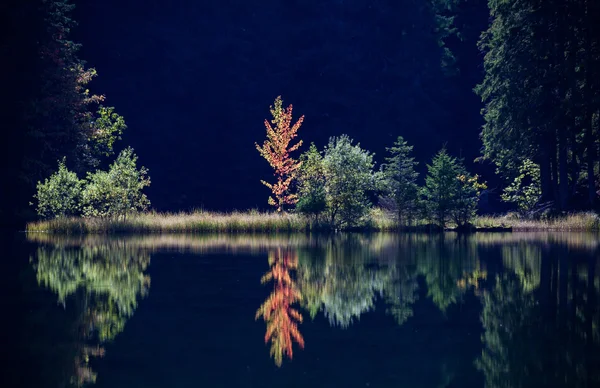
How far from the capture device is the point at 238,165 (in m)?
60.5

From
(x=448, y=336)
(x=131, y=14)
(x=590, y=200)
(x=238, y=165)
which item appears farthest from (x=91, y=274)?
(x=131, y=14)

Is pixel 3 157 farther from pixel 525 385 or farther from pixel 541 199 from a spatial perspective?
pixel 525 385

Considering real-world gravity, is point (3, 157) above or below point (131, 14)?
below

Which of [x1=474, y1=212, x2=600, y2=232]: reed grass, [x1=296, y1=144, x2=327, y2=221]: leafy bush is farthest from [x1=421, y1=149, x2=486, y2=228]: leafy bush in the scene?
[x1=296, y1=144, x2=327, y2=221]: leafy bush

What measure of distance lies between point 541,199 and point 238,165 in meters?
25.9

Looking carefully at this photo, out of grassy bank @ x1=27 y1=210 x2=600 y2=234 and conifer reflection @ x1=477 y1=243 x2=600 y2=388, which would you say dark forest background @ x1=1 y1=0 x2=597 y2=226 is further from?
conifer reflection @ x1=477 y1=243 x2=600 y2=388

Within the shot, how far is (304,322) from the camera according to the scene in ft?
35.1

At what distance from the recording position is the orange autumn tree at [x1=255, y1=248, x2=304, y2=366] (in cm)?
913

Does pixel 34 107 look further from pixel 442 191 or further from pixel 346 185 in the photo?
pixel 442 191

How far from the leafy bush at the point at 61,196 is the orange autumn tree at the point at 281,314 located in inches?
947

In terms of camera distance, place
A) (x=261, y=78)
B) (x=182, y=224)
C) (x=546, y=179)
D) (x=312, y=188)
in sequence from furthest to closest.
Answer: (x=261, y=78), (x=546, y=179), (x=312, y=188), (x=182, y=224)

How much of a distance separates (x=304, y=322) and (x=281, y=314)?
744 mm

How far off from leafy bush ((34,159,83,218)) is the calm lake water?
19416 mm

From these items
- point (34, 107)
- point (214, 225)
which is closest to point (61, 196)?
point (34, 107)
